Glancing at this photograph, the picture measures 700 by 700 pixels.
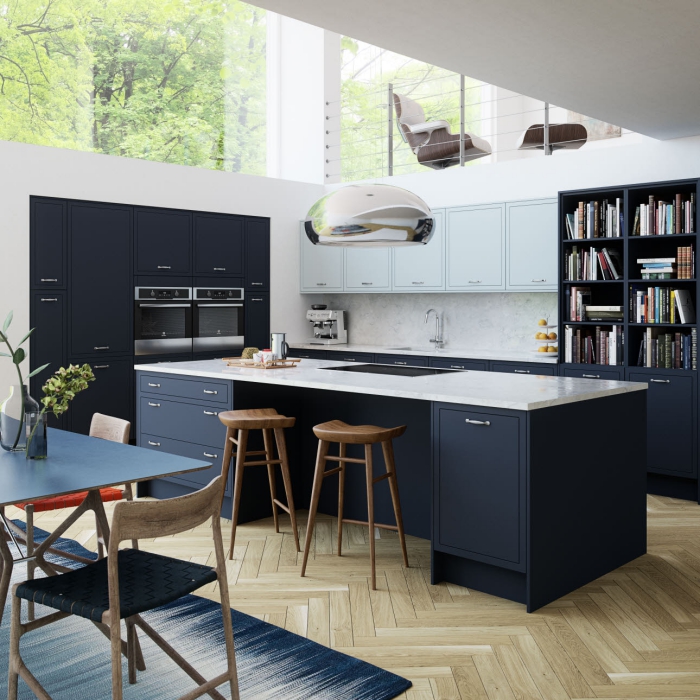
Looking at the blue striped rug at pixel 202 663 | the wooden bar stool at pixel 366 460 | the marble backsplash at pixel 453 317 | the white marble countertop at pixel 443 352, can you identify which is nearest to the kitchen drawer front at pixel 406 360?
the white marble countertop at pixel 443 352

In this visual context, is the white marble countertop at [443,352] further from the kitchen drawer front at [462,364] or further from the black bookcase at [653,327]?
the black bookcase at [653,327]

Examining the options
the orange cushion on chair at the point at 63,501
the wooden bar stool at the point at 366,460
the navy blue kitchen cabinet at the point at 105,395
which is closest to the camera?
the orange cushion on chair at the point at 63,501

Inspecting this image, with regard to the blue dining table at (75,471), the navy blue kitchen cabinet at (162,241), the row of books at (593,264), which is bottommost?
the blue dining table at (75,471)

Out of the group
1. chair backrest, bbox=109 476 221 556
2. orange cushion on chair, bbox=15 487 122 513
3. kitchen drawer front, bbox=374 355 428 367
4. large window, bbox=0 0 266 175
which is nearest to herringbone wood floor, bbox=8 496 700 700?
orange cushion on chair, bbox=15 487 122 513

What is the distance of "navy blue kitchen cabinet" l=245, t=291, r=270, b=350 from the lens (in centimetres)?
787

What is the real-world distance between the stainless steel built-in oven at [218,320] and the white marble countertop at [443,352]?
0.65 m

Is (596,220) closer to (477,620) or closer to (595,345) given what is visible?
(595,345)

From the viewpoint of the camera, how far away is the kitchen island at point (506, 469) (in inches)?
143

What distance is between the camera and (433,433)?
3.94m

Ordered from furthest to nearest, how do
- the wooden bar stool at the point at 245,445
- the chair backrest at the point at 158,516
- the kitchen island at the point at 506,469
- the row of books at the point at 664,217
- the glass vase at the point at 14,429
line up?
the row of books at the point at 664,217 → the wooden bar stool at the point at 245,445 → the kitchen island at the point at 506,469 → the glass vase at the point at 14,429 → the chair backrest at the point at 158,516

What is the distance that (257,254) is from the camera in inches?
312

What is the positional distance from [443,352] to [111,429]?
3.76m

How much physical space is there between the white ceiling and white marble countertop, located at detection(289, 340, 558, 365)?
227 cm

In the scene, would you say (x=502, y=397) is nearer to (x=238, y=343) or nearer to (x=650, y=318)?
(x=650, y=318)
